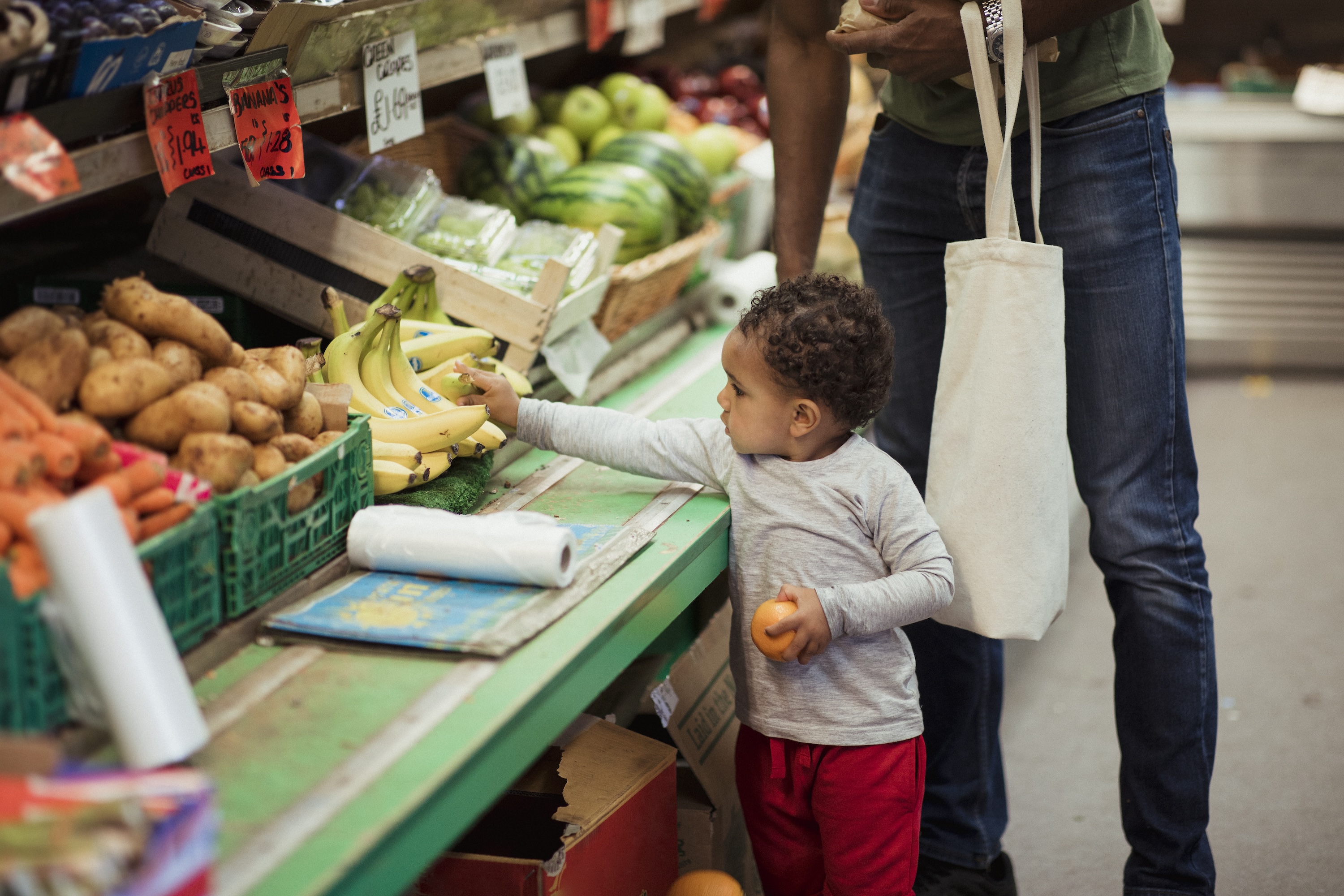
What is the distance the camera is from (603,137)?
3.49 metres

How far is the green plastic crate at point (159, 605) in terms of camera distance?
1.06 meters

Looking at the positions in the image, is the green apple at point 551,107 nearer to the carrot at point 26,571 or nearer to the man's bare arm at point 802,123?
the man's bare arm at point 802,123

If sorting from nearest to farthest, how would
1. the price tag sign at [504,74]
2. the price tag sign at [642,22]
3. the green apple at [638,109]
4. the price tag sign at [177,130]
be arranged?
1. the price tag sign at [177,130]
2. the price tag sign at [504,74]
3. the price tag sign at [642,22]
4. the green apple at [638,109]

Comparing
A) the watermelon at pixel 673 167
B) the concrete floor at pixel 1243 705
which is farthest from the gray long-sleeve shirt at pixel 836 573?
the watermelon at pixel 673 167

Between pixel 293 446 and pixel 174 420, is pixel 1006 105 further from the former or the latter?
pixel 174 420

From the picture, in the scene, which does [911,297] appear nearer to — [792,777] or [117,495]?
[792,777]

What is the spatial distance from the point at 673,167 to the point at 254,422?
5.94 ft

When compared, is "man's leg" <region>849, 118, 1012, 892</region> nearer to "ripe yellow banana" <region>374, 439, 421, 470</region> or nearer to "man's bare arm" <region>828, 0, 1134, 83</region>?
"man's bare arm" <region>828, 0, 1134, 83</region>

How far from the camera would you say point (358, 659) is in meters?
1.36

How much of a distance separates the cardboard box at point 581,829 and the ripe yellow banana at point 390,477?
50 centimetres

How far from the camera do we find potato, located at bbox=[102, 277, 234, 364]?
4.74 ft

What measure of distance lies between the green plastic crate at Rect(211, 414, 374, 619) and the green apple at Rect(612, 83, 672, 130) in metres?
2.18

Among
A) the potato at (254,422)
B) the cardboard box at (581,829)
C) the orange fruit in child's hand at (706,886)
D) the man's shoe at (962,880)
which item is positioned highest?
the potato at (254,422)

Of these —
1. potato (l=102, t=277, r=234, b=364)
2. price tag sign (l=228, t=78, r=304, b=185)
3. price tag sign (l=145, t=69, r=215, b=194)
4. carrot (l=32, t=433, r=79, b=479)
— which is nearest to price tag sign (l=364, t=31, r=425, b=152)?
price tag sign (l=228, t=78, r=304, b=185)
